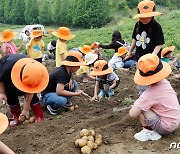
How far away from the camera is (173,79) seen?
6.64m

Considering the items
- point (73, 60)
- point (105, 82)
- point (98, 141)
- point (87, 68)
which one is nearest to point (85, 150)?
point (98, 141)

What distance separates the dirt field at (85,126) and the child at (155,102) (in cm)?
17

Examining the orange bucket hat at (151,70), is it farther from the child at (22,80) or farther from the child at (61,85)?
the child at (61,85)

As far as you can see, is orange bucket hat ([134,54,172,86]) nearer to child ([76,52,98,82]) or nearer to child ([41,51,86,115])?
child ([41,51,86,115])

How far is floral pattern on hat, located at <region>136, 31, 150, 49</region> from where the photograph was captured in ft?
16.3

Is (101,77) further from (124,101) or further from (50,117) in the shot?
(50,117)

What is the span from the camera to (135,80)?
4016mm

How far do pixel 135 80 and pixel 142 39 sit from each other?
1184 millimetres

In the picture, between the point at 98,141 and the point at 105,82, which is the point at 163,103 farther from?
the point at 105,82

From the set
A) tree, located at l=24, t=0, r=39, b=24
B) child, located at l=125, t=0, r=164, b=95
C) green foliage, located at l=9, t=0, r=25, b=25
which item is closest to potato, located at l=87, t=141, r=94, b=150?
child, located at l=125, t=0, r=164, b=95

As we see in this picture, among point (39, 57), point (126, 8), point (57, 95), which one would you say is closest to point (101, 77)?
point (57, 95)

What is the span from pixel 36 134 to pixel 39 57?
3748 mm

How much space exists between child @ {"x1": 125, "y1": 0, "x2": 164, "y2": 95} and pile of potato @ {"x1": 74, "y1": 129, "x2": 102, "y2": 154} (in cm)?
108

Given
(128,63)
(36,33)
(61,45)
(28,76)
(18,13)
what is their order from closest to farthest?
(28,76) < (61,45) < (36,33) < (128,63) < (18,13)
